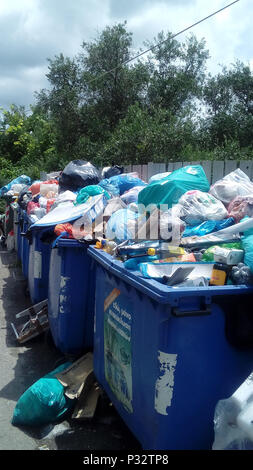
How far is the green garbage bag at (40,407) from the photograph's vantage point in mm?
3121

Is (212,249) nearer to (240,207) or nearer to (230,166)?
(240,207)

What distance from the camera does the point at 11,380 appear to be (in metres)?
3.84

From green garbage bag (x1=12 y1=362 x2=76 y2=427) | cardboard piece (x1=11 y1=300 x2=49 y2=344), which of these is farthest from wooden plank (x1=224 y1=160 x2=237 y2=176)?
green garbage bag (x1=12 y1=362 x2=76 y2=427)

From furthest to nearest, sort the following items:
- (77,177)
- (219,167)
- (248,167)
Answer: (77,177)
(219,167)
(248,167)

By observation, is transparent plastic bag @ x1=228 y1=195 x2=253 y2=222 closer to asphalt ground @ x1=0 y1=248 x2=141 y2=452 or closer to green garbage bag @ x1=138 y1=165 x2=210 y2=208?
green garbage bag @ x1=138 y1=165 x2=210 y2=208

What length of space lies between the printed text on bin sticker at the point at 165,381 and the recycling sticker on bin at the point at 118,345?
40 centimetres

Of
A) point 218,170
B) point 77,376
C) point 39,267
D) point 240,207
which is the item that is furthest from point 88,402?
point 218,170

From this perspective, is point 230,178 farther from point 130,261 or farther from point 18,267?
point 18,267

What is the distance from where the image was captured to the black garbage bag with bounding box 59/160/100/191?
5957 millimetres

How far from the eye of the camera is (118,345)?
9.02 feet

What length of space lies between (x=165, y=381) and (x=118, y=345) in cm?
64

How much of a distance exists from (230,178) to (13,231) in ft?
22.5
